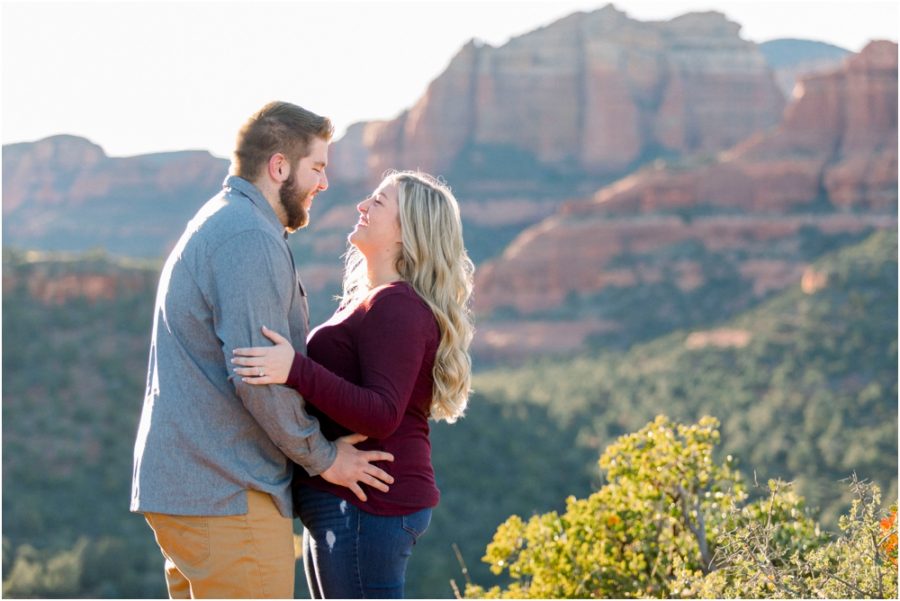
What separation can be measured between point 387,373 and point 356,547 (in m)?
0.54

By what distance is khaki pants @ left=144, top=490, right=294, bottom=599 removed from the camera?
3.47 meters

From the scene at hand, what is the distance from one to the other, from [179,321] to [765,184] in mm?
49118

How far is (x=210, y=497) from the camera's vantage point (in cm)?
343

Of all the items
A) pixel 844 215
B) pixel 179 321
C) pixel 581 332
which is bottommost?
pixel 581 332

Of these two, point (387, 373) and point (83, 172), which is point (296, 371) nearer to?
point (387, 373)

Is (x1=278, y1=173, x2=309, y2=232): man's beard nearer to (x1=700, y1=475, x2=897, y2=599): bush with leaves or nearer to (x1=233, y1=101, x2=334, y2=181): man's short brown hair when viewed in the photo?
(x1=233, y1=101, x2=334, y2=181): man's short brown hair

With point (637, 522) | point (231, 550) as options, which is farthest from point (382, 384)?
point (637, 522)

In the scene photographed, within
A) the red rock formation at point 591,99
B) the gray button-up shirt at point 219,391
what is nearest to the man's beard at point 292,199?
the gray button-up shirt at point 219,391

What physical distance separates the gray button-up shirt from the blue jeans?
0.16 metres

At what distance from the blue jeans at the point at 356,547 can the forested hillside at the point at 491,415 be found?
9.98 metres

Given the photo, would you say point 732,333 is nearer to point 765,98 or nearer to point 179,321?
point 179,321

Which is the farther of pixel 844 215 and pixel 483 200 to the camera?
pixel 483 200

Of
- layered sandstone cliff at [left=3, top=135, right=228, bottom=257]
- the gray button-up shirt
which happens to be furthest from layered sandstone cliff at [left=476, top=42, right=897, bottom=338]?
the gray button-up shirt

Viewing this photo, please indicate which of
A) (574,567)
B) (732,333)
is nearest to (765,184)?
(732,333)
